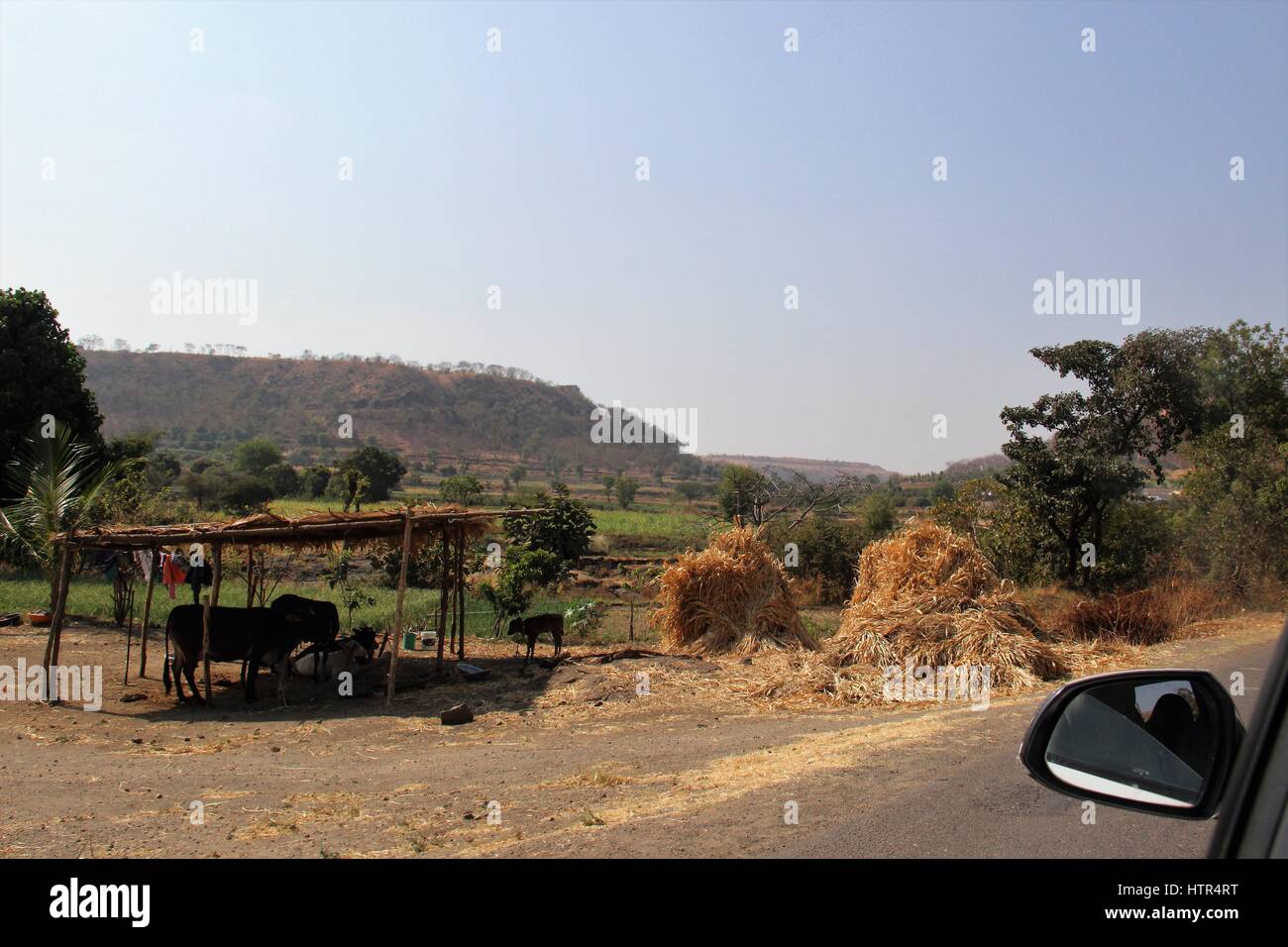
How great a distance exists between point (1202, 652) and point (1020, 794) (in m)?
7.35

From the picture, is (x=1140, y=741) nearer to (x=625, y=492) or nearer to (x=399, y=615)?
(x=399, y=615)

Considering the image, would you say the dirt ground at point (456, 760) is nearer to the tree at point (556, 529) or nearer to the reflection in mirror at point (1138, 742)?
the reflection in mirror at point (1138, 742)

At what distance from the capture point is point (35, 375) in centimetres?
2728

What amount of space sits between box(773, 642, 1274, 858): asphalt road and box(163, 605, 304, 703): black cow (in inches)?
371

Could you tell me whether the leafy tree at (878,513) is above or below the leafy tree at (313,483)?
below

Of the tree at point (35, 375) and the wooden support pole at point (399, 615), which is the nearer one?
the wooden support pole at point (399, 615)

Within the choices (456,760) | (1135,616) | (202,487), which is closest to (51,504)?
(456,760)

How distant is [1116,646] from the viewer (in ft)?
46.7

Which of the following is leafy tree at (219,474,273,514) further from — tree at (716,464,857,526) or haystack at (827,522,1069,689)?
haystack at (827,522,1069,689)

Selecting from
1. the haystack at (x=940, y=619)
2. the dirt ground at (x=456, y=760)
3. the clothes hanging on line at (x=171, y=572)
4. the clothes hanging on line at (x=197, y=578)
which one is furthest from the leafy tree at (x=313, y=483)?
the haystack at (x=940, y=619)

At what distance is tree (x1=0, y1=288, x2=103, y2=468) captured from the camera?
87.1 feet

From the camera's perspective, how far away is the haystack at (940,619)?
42.8 ft

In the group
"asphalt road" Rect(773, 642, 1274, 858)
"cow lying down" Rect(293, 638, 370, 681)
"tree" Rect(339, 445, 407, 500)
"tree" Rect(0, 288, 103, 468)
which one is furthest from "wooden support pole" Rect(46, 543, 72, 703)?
"tree" Rect(339, 445, 407, 500)

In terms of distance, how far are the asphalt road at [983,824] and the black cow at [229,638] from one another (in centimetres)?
941
